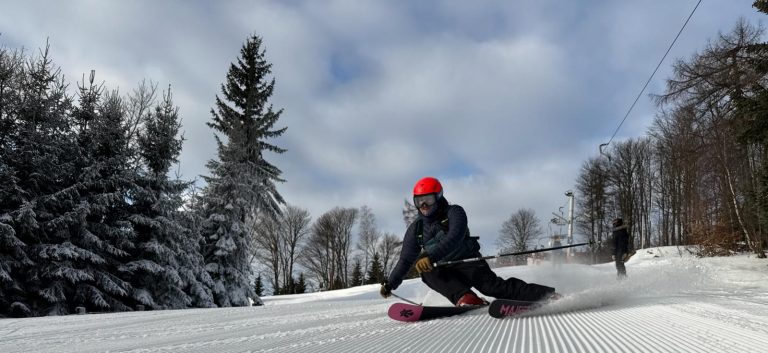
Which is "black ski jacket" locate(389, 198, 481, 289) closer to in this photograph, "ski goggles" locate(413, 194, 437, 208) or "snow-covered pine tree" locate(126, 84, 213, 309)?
"ski goggles" locate(413, 194, 437, 208)

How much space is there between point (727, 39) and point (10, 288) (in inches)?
888

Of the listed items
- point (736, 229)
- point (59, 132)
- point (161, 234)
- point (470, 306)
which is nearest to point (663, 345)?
point (470, 306)

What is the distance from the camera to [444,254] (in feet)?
12.6

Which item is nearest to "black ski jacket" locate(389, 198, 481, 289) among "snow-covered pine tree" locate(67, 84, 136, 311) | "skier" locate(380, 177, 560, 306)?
"skier" locate(380, 177, 560, 306)

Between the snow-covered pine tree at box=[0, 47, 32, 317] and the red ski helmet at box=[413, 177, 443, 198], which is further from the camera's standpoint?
the snow-covered pine tree at box=[0, 47, 32, 317]

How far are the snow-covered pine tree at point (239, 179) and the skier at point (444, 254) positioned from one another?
50.9 feet

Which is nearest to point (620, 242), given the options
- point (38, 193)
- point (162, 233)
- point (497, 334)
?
point (497, 334)

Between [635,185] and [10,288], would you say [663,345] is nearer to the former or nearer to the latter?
[10,288]

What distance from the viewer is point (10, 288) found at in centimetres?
1188

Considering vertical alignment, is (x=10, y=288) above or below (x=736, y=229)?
below

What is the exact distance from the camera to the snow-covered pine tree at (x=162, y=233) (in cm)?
1460

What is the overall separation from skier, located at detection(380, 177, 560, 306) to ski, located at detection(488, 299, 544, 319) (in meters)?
0.28

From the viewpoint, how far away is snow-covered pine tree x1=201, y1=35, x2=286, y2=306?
18547 millimetres

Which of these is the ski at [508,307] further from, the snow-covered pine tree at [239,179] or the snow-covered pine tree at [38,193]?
the snow-covered pine tree at [239,179]
